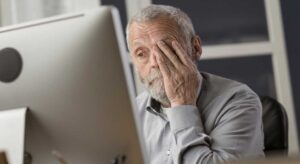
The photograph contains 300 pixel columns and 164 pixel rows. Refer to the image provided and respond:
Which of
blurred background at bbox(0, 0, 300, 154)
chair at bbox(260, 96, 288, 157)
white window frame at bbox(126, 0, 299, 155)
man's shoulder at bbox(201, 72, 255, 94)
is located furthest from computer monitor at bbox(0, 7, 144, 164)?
white window frame at bbox(126, 0, 299, 155)

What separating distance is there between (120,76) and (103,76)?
4 centimetres

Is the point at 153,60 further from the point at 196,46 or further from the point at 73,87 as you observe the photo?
the point at 73,87

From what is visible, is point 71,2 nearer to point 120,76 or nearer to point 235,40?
point 235,40

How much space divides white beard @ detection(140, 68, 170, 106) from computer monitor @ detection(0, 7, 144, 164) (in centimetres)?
62

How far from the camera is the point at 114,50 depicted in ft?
3.01

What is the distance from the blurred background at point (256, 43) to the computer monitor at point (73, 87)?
6.50ft

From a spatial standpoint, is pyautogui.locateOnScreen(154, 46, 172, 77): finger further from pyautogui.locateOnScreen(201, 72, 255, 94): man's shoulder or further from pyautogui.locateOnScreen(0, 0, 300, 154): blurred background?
pyautogui.locateOnScreen(0, 0, 300, 154): blurred background

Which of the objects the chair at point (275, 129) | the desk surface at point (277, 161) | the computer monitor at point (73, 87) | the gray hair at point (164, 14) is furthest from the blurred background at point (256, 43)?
the desk surface at point (277, 161)

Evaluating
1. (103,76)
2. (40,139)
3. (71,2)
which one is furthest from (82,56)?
(71,2)

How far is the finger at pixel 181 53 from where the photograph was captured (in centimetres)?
157

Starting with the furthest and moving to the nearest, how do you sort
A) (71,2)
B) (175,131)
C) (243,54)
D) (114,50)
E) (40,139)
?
(243,54), (71,2), (175,131), (40,139), (114,50)

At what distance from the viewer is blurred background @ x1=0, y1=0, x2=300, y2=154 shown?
116 inches

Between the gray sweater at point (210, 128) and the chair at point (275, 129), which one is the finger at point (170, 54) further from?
the chair at point (275, 129)

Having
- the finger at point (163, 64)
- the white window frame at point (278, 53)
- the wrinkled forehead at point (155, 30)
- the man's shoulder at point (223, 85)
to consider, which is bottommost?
the white window frame at point (278, 53)
